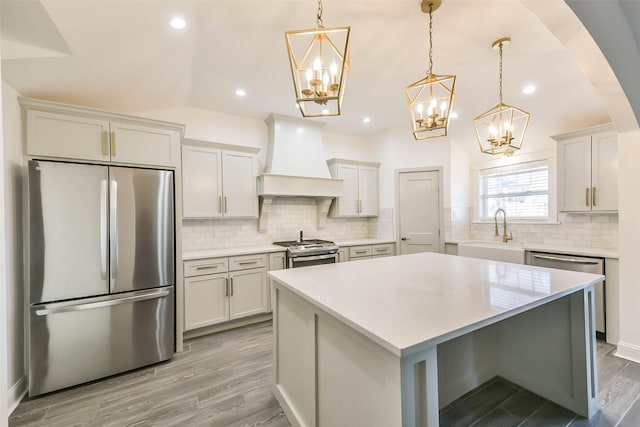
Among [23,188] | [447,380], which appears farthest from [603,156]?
[23,188]

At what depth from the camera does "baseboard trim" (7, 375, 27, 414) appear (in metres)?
2.02

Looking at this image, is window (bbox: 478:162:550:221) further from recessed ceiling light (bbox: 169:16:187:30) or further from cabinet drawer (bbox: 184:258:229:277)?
recessed ceiling light (bbox: 169:16:187:30)

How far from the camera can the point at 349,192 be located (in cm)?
467

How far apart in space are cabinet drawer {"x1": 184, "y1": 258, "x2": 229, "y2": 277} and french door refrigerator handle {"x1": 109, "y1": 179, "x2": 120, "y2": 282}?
2.33ft

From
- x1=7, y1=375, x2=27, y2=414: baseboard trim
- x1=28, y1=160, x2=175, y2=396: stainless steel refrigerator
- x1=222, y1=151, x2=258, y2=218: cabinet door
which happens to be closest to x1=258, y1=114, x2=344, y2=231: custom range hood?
x1=222, y1=151, x2=258, y2=218: cabinet door

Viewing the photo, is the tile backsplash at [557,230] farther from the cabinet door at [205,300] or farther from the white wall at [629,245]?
the cabinet door at [205,300]

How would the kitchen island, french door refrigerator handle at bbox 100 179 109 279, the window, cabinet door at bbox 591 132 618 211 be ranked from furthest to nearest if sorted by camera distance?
the window → cabinet door at bbox 591 132 618 211 → french door refrigerator handle at bbox 100 179 109 279 → the kitchen island

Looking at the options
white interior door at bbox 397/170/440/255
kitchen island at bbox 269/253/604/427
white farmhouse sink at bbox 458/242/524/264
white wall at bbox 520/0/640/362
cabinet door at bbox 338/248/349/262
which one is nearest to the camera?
kitchen island at bbox 269/253/604/427

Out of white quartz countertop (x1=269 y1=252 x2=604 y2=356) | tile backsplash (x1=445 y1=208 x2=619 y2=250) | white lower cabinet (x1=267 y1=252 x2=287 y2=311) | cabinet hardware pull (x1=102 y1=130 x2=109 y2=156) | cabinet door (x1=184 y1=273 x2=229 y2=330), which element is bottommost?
cabinet door (x1=184 y1=273 x2=229 y2=330)

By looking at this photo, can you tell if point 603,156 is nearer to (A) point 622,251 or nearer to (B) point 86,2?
(A) point 622,251

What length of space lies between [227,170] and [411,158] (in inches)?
117

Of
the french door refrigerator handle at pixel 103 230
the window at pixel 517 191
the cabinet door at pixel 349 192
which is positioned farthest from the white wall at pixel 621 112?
the french door refrigerator handle at pixel 103 230

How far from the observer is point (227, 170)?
3660mm

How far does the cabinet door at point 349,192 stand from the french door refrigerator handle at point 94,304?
2.80 m
